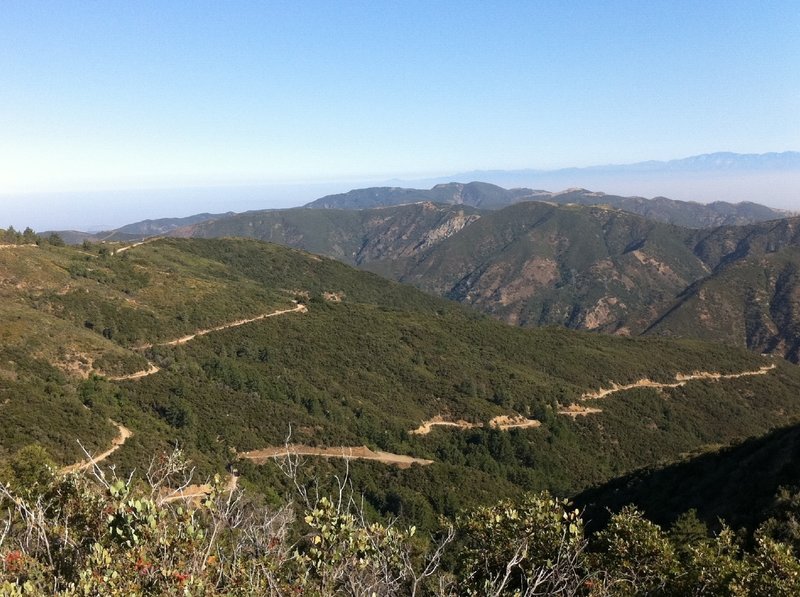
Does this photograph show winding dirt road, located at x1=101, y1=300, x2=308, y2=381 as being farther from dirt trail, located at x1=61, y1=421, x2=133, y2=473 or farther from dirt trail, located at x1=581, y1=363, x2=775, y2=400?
dirt trail, located at x1=581, y1=363, x2=775, y2=400

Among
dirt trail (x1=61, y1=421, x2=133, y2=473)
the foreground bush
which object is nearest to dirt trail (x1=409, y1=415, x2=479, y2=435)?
dirt trail (x1=61, y1=421, x2=133, y2=473)

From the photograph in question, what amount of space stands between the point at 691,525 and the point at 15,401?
158 feet

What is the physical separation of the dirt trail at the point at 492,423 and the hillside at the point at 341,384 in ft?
1.06

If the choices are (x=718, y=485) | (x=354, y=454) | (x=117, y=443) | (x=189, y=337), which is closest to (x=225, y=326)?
(x=189, y=337)

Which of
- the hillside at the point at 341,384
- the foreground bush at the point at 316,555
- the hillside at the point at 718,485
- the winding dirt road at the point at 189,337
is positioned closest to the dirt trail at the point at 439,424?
the hillside at the point at 341,384

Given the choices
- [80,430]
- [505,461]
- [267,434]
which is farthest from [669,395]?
[80,430]

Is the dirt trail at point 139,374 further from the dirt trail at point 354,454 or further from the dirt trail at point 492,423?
the dirt trail at point 492,423

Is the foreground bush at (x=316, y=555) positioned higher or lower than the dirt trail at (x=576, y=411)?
higher

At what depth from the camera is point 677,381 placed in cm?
8938

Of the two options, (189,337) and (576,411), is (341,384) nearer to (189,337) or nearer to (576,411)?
(189,337)

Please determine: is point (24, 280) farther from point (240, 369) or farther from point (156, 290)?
point (240, 369)

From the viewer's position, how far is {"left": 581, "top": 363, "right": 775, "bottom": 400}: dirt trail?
83381 millimetres

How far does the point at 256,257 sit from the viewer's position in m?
140

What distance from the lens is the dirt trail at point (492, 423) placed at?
67.8 m
